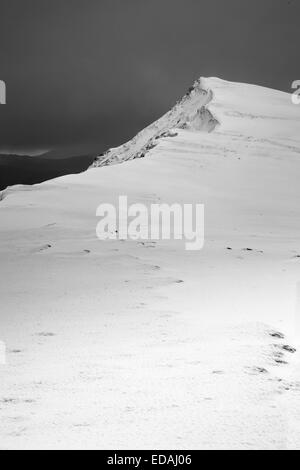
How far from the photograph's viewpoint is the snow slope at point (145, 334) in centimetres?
318

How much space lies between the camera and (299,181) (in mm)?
23281

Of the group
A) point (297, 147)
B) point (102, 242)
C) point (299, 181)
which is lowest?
point (102, 242)

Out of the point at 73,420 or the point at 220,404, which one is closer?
the point at 73,420

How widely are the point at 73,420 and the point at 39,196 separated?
14.1 meters

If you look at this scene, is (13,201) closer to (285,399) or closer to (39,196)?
(39,196)

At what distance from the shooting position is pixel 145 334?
16.8 feet

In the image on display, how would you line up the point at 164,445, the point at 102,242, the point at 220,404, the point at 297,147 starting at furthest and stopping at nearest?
the point at 297,147
the point at 102,242
the point at 220,404
the point at 164,445

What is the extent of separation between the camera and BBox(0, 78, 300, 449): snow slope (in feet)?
10.4

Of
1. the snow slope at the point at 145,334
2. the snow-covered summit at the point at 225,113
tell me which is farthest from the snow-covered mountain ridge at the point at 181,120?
A: the snow slope at the point at 145,334

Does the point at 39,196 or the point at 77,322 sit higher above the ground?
the point at 39,196

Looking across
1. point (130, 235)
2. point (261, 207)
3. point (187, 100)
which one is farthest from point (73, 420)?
point (187, 100)
